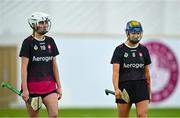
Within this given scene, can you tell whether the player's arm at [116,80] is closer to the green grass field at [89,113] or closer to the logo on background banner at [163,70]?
the green grass field at [89,113]

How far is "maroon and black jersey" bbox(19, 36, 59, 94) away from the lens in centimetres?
1135

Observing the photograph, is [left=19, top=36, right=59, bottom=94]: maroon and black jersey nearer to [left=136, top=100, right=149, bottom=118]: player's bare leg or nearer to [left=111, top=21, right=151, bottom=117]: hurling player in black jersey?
[left=111, top=21, right=151, bottom=117]: hurling player in black jersey

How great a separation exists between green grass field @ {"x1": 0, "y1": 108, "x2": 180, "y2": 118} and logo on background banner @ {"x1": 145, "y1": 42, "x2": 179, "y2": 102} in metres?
0.52

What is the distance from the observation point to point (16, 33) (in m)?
19.5

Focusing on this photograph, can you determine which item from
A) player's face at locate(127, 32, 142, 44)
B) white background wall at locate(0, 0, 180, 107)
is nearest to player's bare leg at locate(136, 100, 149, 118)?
player's face at locate(127, 32, 142, 44)

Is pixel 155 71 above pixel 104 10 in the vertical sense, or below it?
below

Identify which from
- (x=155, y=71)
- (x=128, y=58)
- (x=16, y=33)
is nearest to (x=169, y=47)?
(x=155, y=71)

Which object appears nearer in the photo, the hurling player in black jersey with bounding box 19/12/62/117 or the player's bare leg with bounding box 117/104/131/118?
the hurling player in black jersey with bounding box 19/12/62/117

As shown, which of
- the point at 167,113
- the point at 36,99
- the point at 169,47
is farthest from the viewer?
the point at 169,47

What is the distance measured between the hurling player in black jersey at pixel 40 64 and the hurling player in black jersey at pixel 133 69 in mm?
869

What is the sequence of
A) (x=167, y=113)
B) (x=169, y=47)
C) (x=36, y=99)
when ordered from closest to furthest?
1. (x=36, y=99)
2. (x=167, y=113)
3. (x=169, y=47)

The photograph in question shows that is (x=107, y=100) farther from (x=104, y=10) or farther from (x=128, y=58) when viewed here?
(x=128, y=58)

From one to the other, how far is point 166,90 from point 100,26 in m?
2.15

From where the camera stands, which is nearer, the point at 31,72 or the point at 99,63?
the point at 31,72
